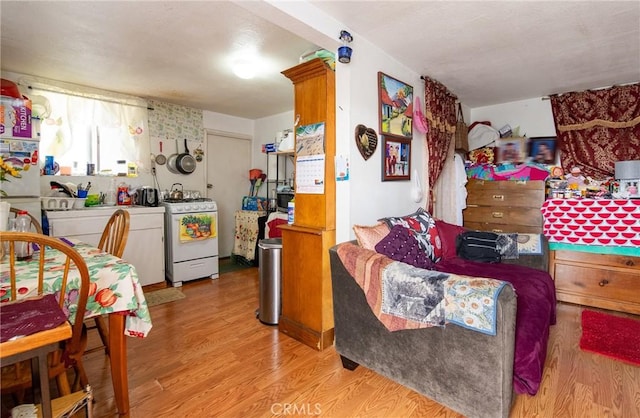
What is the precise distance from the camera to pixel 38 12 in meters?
1.94

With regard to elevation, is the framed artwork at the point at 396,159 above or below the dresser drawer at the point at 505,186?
above

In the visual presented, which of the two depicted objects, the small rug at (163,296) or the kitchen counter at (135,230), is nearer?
the kitchen counter at (135,230)

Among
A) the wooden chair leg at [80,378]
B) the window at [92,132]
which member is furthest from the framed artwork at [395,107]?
the window at [92,132]

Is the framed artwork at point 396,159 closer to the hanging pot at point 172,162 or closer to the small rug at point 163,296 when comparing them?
the small rug at point 163,296

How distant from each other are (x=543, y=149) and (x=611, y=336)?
2.14 metres

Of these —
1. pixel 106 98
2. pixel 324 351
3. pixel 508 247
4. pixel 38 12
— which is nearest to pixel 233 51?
pixel 38 12

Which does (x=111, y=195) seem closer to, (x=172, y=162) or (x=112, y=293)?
(x=172, y=162)

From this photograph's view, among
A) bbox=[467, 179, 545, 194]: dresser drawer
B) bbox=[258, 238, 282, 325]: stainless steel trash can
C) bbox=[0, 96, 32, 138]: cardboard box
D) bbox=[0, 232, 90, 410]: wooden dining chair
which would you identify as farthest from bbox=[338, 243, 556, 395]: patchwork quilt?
bbox=[0, 96, 32, 138]: cardboard box

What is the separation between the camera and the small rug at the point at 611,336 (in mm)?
2047

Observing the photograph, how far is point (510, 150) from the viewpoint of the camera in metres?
3.80

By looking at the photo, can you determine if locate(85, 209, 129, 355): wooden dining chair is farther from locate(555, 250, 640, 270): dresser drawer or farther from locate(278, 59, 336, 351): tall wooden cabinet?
locate(555, 250, 640, 270): dresser drawer

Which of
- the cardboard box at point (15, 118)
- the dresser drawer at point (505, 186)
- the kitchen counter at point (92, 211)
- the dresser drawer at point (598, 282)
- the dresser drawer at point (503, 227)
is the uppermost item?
the cardboard box at point (15, 118)

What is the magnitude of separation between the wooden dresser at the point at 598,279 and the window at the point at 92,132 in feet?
15.4

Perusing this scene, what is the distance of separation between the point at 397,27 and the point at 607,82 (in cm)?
256
